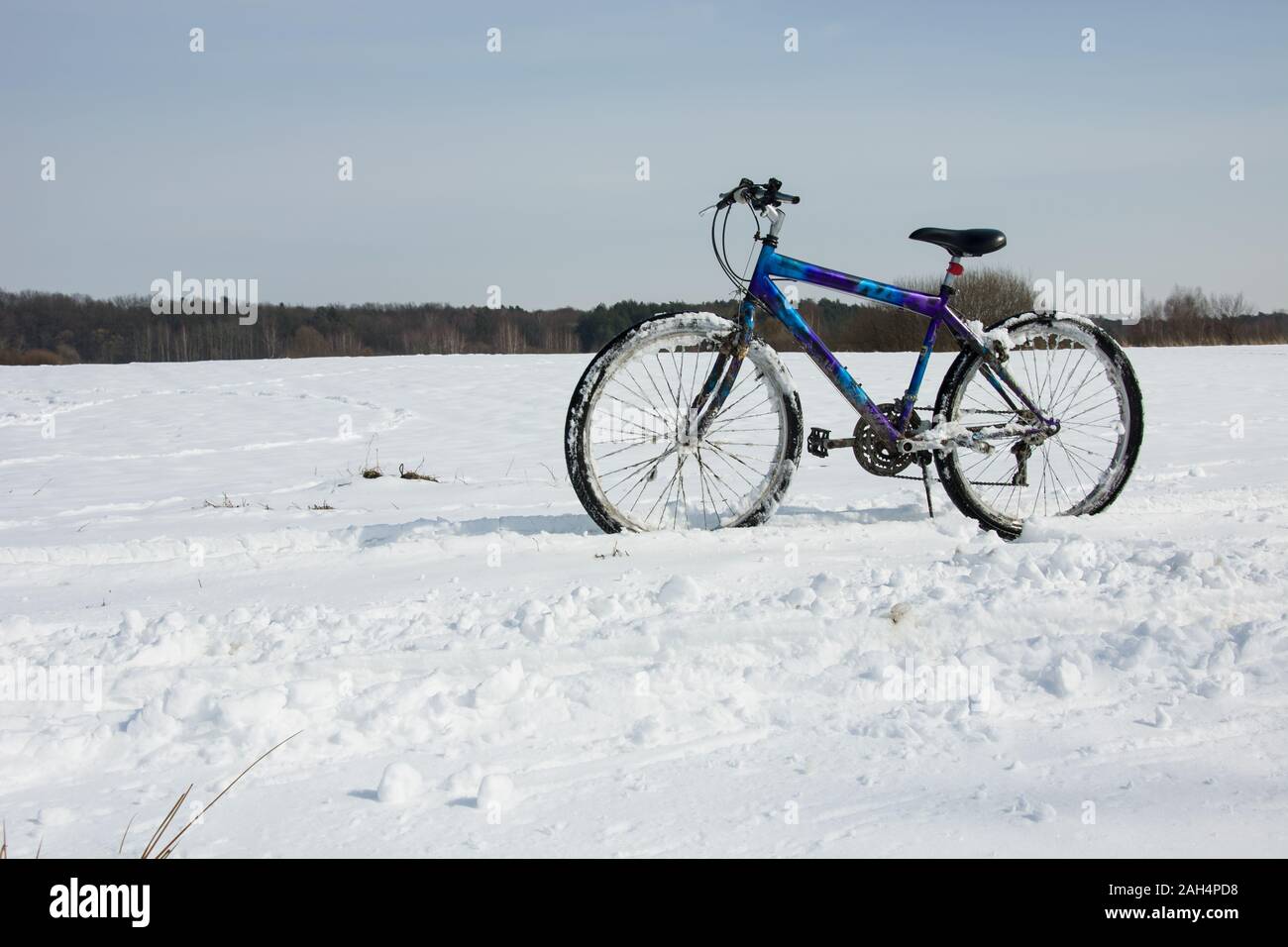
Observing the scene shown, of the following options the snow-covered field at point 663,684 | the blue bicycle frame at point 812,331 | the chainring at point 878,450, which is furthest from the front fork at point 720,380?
the chainring at point 878,450

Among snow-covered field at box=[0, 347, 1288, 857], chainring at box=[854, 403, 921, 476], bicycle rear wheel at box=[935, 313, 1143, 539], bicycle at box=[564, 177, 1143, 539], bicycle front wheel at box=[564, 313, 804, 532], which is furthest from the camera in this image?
bicycle rear wheel at box=[935, 313, 1143, 539]

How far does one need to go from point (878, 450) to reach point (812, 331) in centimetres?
63

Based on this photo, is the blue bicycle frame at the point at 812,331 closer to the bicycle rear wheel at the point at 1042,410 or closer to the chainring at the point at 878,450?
the chainring at the point at 878,450

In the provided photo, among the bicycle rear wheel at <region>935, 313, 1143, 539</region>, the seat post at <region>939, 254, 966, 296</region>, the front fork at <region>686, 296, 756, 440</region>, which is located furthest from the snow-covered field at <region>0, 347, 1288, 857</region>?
the seat post at <region>939, 254, 966, 296</region>

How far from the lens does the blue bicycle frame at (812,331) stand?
437 cm

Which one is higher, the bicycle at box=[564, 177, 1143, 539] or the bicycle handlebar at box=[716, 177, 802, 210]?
the bicycle handlebar at box=[716, 177, 802, 210]

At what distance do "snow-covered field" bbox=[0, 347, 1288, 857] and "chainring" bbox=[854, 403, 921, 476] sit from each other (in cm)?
28

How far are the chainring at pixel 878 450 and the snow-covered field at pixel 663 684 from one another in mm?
277

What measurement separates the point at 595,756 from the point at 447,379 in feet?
42.1

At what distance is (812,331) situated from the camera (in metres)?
4.46

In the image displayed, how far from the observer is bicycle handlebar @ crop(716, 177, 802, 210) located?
4324mm

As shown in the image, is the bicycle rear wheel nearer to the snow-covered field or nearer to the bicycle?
the bicycle

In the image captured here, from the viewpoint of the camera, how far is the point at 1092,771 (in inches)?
90.4
